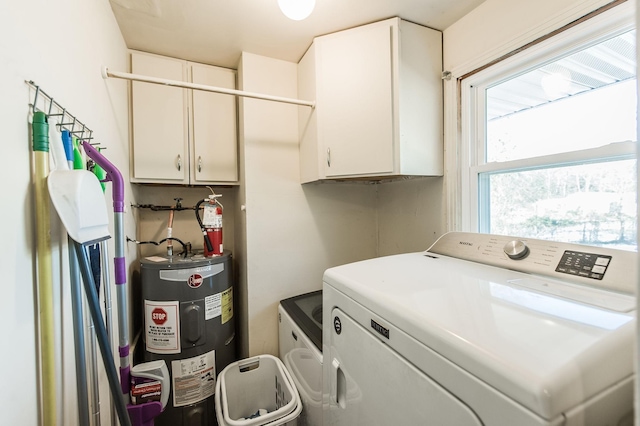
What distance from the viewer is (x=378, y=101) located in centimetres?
141

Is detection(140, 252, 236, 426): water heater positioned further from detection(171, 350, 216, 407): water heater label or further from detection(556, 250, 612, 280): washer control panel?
detection(556, 250, 612, 280): washer control panel

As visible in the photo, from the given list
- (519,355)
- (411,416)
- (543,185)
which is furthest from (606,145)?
(411,416)

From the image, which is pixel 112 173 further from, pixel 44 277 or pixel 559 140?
pixel 559 140

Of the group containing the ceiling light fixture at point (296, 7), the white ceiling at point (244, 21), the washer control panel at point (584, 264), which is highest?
the white ceiling at point (244, 21)

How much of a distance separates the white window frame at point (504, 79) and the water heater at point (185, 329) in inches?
62.6

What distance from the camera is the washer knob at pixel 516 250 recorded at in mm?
928

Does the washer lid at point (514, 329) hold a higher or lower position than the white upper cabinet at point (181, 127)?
lower

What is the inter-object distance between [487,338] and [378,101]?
4.14ft

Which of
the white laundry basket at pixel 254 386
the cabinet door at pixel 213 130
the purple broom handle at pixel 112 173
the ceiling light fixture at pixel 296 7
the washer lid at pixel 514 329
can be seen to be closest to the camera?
the washer lid at pixel 514 329

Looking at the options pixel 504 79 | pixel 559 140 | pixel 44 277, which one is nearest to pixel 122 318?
pixel 44 277

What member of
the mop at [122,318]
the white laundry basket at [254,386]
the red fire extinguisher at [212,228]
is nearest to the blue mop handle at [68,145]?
the mop at [122,318]

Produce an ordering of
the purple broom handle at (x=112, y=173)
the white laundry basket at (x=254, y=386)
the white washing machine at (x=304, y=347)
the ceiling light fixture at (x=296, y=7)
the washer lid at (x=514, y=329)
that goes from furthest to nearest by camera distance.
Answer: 1. the white laundry basket at (x=254, y=386)
2. the white washing machine at (x=304, y=347)
3. the ceiling light fixture at (x=296, y=7)
4. the purple broom handle at (x=112, y=173)
5. the washer lid at (x=514, y=329)

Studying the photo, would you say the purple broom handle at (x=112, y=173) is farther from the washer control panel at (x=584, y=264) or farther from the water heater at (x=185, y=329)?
the washer control panel at (x=584, y=264)

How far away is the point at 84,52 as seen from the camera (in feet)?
3.14
